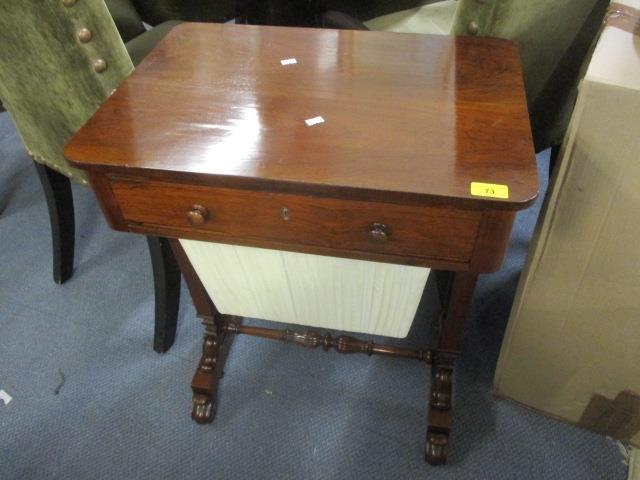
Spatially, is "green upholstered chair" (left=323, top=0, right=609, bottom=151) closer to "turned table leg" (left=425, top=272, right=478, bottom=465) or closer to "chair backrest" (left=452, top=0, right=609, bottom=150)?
"chair backrest" (left=452, top=0, right=609, bottom=150)

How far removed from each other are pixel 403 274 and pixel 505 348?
32 cm

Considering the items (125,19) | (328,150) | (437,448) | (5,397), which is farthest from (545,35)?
(5,397)

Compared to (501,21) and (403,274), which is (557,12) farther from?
(403,274)

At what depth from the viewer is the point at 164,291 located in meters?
1.06

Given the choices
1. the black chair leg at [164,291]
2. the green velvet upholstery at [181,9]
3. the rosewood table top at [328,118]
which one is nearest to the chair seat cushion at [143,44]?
the green velvet upholstery at [181,9]

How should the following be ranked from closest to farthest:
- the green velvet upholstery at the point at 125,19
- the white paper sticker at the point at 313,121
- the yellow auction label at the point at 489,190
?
the yellow auction label at the point at 489,190 < the white paper sticker at the point at 313,121 < the green velvet upholstery at the point at 125,19

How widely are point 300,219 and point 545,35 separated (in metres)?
0.58

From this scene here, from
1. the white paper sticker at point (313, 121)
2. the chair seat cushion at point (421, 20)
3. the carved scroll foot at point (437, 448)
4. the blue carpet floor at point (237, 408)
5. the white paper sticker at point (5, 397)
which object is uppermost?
the white paper sticker at point (313, 121)

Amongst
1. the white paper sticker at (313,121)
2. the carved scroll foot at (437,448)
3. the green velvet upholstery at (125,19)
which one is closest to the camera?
the white paper sticker at (313,121)

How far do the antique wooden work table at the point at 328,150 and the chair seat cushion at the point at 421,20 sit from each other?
0.40m

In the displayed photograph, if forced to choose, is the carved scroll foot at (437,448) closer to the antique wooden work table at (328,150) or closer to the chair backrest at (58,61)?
the antique wooden work table at (328,150)

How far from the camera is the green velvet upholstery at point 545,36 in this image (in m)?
0.78

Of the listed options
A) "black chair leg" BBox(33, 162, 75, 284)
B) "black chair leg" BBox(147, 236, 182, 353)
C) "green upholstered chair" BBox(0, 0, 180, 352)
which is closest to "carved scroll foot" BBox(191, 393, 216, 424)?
"black chair leg" BBox(147, 236, 182, 353)

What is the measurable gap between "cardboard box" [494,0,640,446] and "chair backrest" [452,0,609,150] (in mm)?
162
